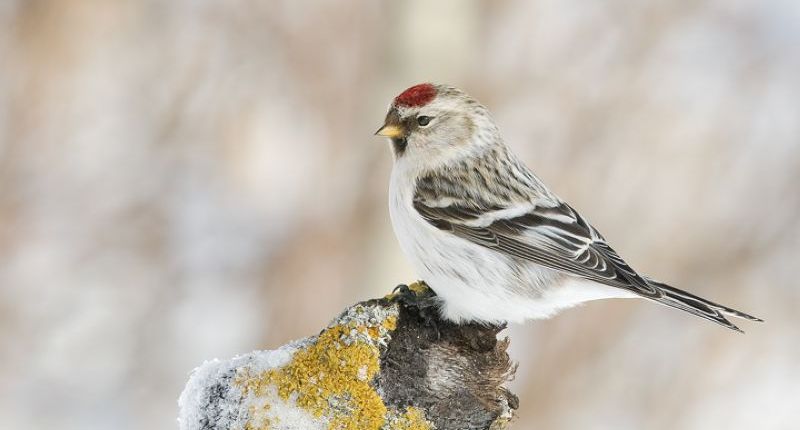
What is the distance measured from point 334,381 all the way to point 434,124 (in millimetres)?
1501

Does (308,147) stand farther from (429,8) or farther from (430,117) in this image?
(430,117)

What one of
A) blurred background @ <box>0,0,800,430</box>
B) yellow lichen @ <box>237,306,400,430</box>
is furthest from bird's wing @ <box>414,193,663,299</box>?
blurred background @ <box>0,0,800,430</box>

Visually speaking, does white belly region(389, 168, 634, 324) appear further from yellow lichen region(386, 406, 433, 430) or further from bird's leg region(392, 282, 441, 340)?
yellow lichen region(386, 406, 433, 430)

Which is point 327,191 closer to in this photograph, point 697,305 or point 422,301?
point 697,305

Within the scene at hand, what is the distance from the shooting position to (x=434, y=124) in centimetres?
301

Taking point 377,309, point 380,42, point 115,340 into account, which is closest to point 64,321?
point 115,340

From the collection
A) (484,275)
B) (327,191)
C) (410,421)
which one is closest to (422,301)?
(484,275)

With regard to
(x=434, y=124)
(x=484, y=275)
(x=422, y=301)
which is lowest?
(x=422, y=301)

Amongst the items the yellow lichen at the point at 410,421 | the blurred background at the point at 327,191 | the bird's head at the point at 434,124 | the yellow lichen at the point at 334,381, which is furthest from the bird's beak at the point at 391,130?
the blurred background at the point at 327,191

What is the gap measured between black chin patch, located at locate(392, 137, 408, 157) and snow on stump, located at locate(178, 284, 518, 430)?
47.7 inches

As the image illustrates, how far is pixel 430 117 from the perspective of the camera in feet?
9.83

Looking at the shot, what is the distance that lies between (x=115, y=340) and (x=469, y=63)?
3.15 meters

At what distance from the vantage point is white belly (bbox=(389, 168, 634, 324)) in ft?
8.75

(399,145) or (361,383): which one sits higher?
(399,145)
